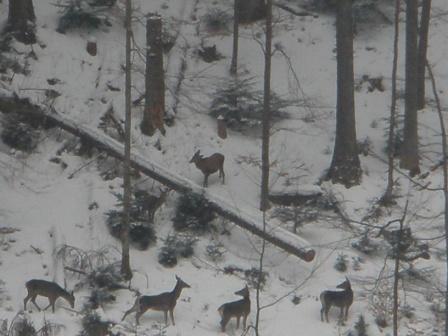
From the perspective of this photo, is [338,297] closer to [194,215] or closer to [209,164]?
[194,215]

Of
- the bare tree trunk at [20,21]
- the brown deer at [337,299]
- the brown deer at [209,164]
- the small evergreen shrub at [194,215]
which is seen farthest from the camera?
the bare tree trunk at [20,21]

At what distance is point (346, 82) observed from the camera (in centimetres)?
2503

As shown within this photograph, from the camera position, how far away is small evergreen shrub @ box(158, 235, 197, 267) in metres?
21.3

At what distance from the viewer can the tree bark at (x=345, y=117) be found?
24.9m

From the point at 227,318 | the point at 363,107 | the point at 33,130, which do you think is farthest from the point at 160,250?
the point at 363,107

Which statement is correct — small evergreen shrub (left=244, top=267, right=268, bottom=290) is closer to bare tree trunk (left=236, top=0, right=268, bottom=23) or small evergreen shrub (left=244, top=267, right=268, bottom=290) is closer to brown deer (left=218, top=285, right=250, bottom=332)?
brown deer (left=218, top=285, right=250, bottom=332)

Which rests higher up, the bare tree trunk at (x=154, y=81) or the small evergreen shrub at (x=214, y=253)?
the bare tree trunk at (x=154, y=81)

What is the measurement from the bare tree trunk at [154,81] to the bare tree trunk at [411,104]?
5665mm

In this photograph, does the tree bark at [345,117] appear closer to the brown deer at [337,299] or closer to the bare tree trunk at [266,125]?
the bare tree trunk at [266,125]

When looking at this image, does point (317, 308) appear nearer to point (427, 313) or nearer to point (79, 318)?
point (427, 313)

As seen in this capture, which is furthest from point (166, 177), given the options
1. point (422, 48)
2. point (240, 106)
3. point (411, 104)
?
point (422, 48)

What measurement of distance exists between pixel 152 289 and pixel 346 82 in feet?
24.7

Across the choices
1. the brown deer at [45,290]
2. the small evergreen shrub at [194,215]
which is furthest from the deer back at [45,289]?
the small evergreen shrub at [194,215]

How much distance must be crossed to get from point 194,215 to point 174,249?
4.35ft
